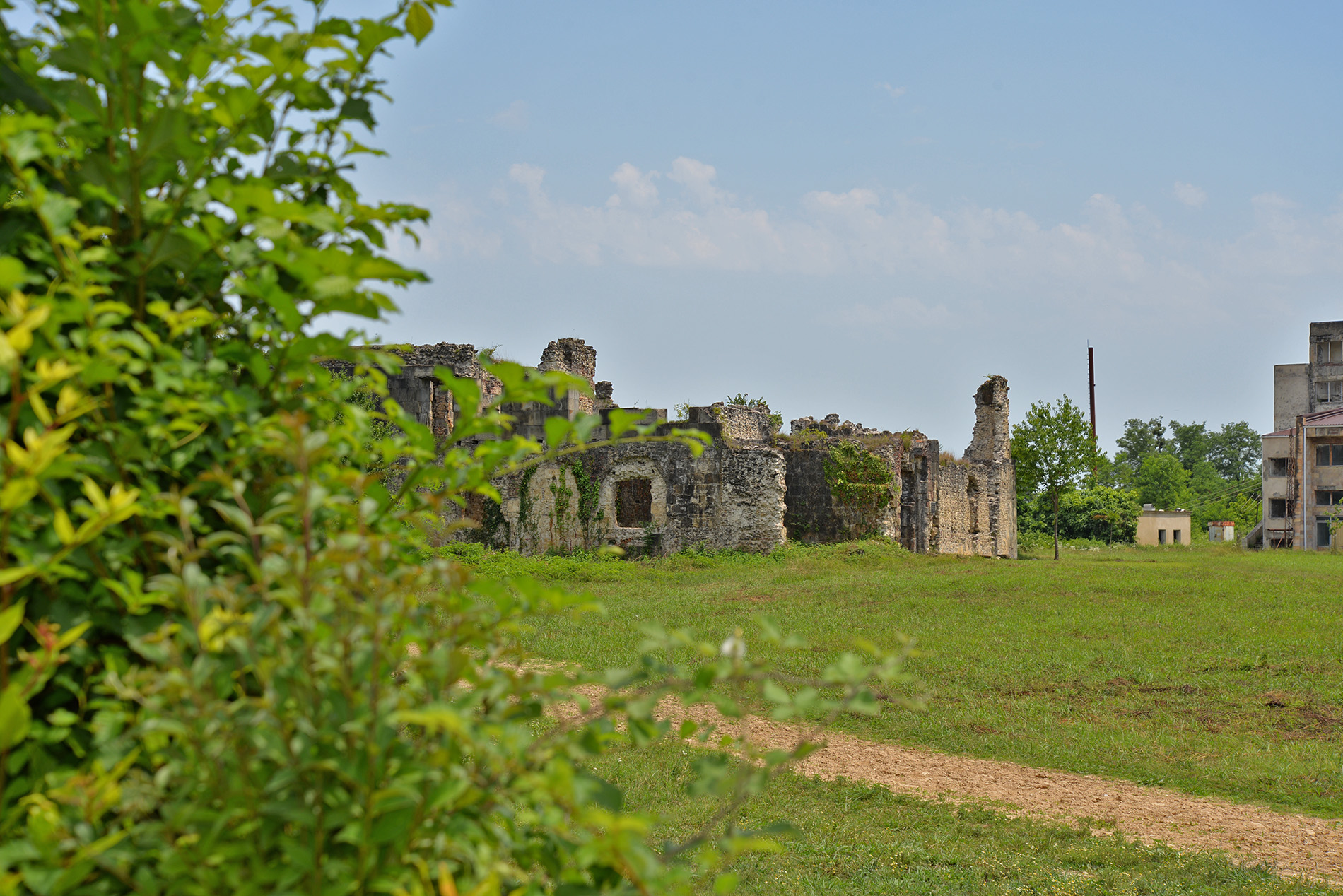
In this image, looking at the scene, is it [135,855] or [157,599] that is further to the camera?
[157,599]

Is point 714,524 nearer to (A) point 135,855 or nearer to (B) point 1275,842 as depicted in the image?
(B) point 1275,842

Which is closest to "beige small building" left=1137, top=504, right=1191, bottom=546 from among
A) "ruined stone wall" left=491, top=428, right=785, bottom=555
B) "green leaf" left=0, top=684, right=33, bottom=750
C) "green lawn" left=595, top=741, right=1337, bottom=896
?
"ruined stone wall" left=491, top=428, right=785, bottom=555

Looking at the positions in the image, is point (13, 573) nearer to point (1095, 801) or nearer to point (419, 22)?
point (419, 22)

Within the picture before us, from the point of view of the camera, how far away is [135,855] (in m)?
1.25

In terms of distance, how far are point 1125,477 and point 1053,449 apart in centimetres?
5366

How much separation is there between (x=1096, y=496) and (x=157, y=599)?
4092 cm

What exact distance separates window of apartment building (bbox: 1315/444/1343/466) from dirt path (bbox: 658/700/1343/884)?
3877 centimetres

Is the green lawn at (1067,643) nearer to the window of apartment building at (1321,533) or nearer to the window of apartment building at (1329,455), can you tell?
the window of apartment building at (1321,533)

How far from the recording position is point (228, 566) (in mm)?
1526

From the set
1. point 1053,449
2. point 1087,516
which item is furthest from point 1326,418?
point 1053,449

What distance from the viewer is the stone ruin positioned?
20.4 metres

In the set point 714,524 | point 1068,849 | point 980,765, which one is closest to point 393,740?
point 1068,849

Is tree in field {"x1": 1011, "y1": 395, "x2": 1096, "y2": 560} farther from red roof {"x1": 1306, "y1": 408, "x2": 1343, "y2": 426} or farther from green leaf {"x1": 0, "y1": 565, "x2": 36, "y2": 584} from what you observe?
green leaf {"x1": 0, "y1": 565, "x2": 36, "y2": 584}

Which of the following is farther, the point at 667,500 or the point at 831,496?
the point at 831,496
